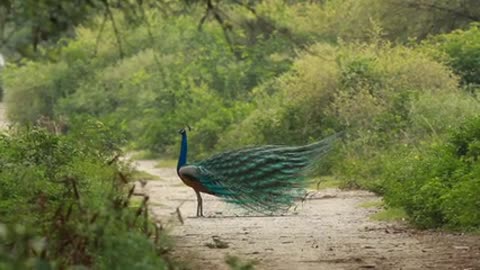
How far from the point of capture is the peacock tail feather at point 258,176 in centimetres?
2027

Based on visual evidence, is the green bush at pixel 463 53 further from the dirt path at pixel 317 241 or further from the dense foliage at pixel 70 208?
the dense foliage at pixel 70 208

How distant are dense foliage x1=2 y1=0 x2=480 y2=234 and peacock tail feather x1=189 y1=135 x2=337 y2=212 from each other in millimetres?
1645

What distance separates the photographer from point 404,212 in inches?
752

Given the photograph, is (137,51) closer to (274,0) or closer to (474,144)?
(274,0)

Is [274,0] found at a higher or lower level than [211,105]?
higher

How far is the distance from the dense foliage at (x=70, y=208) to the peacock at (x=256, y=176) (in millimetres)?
1477

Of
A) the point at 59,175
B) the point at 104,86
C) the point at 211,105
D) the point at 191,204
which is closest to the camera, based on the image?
the point at 59,175

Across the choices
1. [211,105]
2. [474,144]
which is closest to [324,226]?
[474,144]

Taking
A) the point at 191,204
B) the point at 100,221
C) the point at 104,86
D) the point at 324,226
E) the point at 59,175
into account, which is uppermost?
the point at 100,221

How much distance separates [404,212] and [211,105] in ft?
77.9

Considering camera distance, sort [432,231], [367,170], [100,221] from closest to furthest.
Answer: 1. [100,221]
2. [432,231]
3. [367,170]

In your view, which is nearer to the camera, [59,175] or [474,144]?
[59,175]

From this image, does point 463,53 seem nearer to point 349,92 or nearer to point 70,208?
point 349,92

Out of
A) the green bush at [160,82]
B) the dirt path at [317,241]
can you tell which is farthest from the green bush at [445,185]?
the green bush at [160,82]
